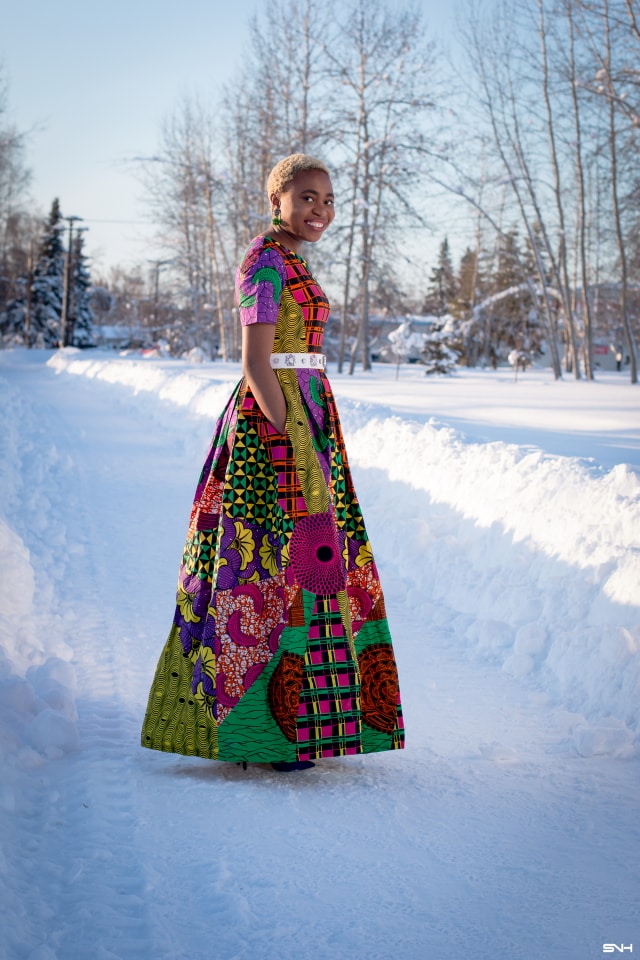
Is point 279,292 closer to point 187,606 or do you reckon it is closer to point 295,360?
point 295,360

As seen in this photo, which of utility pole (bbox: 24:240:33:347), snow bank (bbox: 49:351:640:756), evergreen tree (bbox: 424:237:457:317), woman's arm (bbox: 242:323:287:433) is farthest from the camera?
evergreen tree (bbox: 424:237:457:317)

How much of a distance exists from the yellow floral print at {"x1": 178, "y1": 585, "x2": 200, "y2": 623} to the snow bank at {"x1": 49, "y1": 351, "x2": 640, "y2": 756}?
143 cm

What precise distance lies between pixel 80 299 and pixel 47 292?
582cm

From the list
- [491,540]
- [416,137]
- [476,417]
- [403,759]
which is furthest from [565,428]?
[416,137]

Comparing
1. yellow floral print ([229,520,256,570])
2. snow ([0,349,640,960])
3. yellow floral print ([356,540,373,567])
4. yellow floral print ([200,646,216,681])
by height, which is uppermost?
yellow floral print ([229,520,256,570])

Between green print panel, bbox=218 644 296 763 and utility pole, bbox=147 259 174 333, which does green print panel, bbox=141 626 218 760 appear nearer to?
green print panel, bbox=218 644 296 763

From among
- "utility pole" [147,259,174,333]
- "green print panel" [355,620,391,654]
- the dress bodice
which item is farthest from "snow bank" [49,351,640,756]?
"utility pole" [147,259,174,333]

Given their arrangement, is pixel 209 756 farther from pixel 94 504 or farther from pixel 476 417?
pixel 476 417

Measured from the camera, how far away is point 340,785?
2.92 metres

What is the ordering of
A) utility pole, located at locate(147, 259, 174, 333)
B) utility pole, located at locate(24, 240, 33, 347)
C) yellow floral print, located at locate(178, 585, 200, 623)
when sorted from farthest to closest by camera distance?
utility pole, located at locate(24, 240, 33, 347), utility pole, located at locate(147, 259, 174, 333), yellow floral print, located at locate(178, 585, 200, 623)

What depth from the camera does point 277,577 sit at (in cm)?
286

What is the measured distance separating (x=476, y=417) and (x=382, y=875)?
8.11 metres

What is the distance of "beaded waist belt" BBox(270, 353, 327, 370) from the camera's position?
2.90 metres

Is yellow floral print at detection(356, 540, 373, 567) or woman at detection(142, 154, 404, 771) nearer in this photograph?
woman at detection(142, 154, 404, 771)
